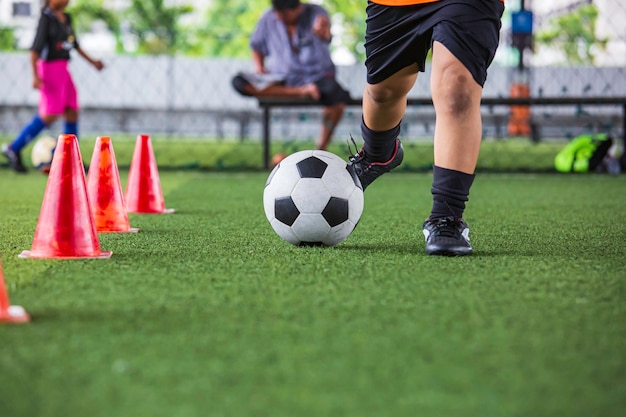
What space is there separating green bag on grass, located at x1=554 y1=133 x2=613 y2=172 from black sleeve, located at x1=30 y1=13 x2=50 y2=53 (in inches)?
200

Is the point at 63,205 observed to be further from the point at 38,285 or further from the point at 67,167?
the point at 38,285

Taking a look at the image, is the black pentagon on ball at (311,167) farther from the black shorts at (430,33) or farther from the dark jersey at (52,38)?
the dark jersey at (52,38)

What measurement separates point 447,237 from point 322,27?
5804 mm

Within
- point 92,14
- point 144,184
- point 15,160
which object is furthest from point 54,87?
point 92,14

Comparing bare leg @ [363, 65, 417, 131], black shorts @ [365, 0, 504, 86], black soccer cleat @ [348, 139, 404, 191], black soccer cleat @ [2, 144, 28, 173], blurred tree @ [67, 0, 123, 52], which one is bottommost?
black soccer cleat @ [2, 144, 28, 173]

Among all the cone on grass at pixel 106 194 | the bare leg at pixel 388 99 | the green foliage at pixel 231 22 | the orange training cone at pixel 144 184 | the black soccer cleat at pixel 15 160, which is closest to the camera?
the bare leg at pixel 388 99

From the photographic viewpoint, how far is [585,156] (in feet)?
29.2

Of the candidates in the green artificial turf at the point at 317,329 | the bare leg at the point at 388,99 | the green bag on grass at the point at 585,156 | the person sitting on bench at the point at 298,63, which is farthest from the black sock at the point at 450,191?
the green bag on grass at the point at 585,156

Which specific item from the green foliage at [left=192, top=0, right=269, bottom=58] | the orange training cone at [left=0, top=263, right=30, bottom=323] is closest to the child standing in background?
the orange training cone at [left=0, top=263, right=30, bottom=323]

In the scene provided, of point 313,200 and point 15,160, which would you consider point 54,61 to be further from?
point 313,200

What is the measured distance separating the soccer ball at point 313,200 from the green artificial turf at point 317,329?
0.23ft

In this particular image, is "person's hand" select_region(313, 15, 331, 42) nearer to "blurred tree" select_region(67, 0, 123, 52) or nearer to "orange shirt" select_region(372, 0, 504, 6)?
"orange shirt" select_region(372, 0, 504, 6)

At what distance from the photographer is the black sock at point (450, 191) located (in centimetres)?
327

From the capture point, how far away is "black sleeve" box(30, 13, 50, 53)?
7.79m
